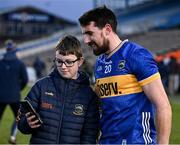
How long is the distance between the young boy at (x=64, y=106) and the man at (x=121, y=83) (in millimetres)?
126

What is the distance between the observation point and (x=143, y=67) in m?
3.75

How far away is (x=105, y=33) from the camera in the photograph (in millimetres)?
3916

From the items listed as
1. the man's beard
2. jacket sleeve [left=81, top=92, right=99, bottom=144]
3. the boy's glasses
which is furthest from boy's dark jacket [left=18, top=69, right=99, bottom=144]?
the man's beard

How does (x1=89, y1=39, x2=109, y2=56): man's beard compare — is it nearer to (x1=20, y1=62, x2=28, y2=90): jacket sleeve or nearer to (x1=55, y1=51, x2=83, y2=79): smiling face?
(x1=55, y1=51, x2=83, y2=79): smiling face

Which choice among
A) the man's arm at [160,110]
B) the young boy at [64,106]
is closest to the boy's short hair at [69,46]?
the young boy at [64,106]

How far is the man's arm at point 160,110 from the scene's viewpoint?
368 cm

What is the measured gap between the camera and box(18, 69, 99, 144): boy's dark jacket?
3.95 metres

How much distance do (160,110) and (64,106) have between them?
73 centimetres

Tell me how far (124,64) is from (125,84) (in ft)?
0.48

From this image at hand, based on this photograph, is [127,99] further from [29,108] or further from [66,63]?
[29,108]

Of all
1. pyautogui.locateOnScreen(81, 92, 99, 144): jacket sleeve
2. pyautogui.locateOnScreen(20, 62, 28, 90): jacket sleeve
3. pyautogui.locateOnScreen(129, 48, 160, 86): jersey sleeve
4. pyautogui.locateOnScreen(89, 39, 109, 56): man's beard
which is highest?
pyautogui.locateOnScreen(20, 62, 28, 90): jacket sleeve

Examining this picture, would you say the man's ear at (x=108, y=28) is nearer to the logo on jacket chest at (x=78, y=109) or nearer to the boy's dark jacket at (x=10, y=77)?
the logo on jacket chest at (x=78, y=109)

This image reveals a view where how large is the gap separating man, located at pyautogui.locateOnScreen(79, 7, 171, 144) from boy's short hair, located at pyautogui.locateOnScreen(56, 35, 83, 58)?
0.37 ft

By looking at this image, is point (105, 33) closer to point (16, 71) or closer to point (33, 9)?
point (16, 71)
